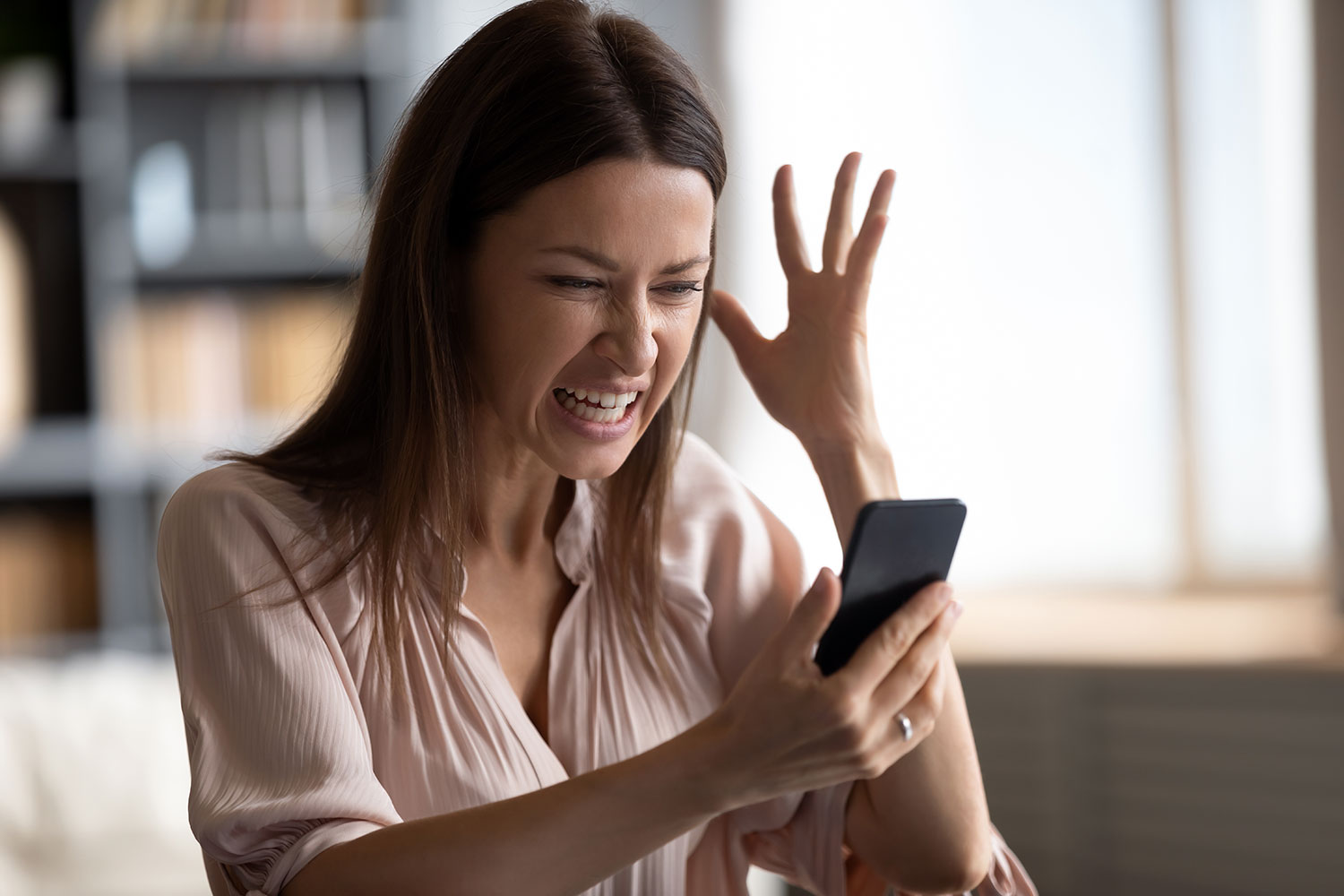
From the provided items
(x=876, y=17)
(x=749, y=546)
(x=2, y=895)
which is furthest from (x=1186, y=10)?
(x=2, y=895)

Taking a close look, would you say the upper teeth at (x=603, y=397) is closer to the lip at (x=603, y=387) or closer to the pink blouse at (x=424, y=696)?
the lip at (x=603, y=387)

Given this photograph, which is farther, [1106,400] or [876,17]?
[876,17]

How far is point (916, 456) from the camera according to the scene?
11.2 feet

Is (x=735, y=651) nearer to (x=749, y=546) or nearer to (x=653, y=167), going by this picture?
(x=749, y=546)

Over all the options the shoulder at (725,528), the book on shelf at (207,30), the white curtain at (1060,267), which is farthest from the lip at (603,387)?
the book on shelf at (207,30)

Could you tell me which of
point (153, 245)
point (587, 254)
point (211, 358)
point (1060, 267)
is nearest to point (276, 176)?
point (153, 245)

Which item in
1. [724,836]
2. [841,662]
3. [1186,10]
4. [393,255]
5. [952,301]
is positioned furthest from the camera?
[952,301]

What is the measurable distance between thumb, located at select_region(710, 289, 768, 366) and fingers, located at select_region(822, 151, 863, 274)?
10 cm

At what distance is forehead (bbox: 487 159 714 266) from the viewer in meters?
1.08

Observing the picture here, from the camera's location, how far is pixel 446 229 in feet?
3.74

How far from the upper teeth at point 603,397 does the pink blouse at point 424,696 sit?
Answer: 0.74ft

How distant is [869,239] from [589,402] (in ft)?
1.15

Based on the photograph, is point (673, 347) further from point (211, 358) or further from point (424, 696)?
point (211, 358)

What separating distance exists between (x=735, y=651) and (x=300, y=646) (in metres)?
0.46
